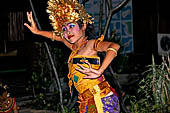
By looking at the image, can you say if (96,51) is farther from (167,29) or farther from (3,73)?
(167,29)

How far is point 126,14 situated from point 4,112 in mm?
9021

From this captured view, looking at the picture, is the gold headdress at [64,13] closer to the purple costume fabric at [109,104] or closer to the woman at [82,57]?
the woman at [82,57]

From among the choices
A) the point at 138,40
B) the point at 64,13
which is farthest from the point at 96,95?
the point at 138,40

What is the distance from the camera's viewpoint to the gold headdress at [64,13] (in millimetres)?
3420

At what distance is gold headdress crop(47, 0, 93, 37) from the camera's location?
3420 millimetres

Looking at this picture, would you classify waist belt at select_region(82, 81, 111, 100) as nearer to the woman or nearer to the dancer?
the woman

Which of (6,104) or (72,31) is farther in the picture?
(6,104)

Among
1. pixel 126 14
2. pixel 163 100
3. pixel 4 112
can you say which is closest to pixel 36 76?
pixel 4 112

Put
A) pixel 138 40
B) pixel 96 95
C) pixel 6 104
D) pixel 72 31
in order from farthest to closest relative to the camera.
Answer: pixel 138 40 < pixel 6 104 < pixel 72 31 < pixel 96 95

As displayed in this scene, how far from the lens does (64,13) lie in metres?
3.43

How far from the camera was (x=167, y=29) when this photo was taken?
1653 centimetres

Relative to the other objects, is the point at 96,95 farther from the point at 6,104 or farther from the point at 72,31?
the point at 6,104

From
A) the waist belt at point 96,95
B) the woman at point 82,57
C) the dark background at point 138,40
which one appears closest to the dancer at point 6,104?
the woman at point 82,57

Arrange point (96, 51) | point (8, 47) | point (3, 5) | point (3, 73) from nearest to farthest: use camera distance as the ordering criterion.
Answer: point (96, 51) < point (3, 5) < point (3, 73) < point (8, 47)
